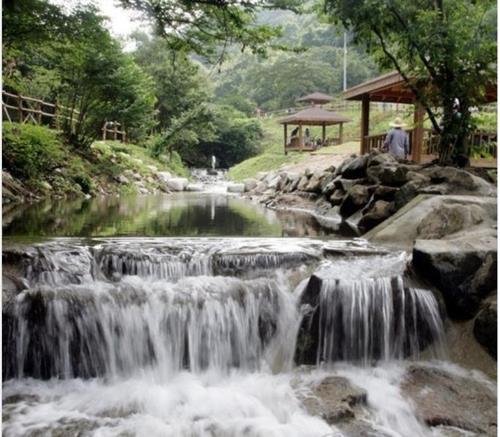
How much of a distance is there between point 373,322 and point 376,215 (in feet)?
14.5

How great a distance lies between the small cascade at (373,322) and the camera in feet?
16.0

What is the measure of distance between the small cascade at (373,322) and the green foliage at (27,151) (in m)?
10.8

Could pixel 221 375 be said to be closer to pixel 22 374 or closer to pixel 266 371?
pixel 266 371

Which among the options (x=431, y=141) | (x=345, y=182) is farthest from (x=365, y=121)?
(x=345, y=182)

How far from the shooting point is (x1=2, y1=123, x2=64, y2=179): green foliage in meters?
13.2

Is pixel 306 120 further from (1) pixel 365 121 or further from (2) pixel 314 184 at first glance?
(2) pixel 314 184

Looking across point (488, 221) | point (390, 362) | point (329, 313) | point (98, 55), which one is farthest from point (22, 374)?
point (98, 55)

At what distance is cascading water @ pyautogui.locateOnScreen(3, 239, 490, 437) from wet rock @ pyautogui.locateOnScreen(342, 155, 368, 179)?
19.3 ft

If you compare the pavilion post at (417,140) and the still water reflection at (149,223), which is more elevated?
the pavilion post at (417,140)

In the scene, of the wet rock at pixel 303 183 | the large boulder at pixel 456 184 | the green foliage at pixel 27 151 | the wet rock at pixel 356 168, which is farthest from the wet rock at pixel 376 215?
the green foliage at pixel 27 151

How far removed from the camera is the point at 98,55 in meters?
15.6

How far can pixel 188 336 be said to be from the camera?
474 cm

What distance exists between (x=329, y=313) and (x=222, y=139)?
3299 centimetres

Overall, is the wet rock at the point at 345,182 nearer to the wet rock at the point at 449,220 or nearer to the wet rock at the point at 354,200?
the wet rock at the point at 354,200
